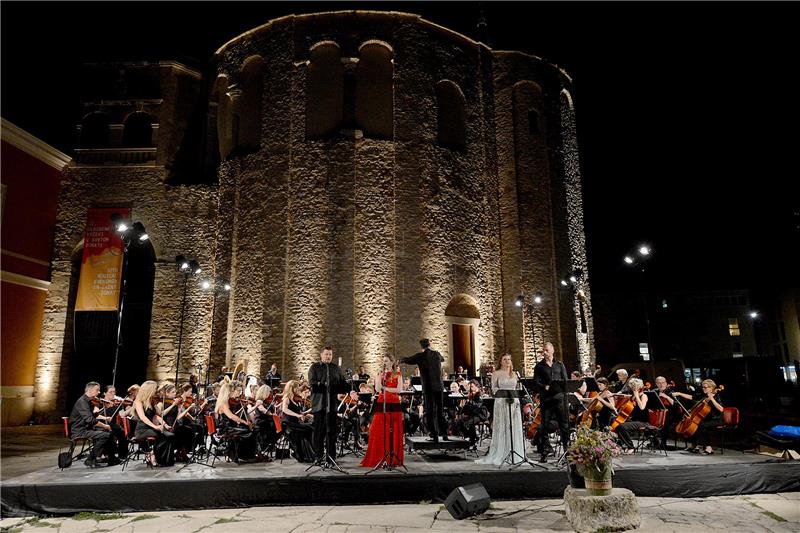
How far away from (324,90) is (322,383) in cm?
1324

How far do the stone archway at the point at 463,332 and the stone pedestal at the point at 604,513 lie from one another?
11984mm

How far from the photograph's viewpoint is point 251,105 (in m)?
19.2

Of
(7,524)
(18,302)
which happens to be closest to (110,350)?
(18,302)

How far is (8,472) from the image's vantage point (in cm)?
802

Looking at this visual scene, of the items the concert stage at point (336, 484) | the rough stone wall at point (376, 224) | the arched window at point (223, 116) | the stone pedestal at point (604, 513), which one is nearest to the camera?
the stone pedestal at point (604, 513)

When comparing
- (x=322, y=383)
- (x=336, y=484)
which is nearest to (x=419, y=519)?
(x=336, y=484)

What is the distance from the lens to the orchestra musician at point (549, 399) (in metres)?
7.83

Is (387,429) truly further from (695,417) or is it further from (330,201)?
(330,201)

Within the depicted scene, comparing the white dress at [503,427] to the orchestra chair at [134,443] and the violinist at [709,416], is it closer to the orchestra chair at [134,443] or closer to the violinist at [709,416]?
the violinist at [709,416]

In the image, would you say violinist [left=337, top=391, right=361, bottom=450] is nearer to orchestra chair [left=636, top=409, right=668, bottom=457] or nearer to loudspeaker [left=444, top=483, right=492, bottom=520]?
loudspeaker [left=444, top=483, right=492, bottom=520]

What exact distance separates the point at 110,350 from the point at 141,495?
47.0ft

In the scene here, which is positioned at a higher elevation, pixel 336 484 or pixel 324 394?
pixel 324 394

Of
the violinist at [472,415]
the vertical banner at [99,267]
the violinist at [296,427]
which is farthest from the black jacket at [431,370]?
the vertical banner at [99,267]

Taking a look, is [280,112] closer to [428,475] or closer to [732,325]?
[428,475]
